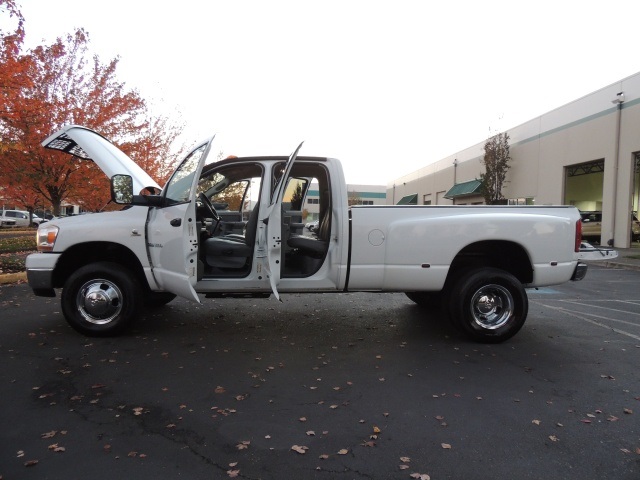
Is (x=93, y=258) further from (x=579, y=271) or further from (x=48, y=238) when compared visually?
(x=579, y=271)

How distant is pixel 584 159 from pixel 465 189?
1054 cm

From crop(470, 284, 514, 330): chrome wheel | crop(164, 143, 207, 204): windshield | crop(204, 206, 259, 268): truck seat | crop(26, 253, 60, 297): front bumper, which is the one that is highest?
crop(164, 143, 207, 204): windshield

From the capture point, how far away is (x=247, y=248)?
5.31 metres

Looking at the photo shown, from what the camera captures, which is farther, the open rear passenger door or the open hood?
the open hood

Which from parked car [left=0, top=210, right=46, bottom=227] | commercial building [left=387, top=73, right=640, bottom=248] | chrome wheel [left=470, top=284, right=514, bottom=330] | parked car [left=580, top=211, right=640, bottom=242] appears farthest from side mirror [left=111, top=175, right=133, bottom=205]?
parked car [left=0, top=210, right=46, bottom=227]

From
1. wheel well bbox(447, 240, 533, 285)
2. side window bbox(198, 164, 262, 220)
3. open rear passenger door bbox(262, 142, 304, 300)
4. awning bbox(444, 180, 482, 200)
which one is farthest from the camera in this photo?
awning bbox(444, 180, 482, 200)

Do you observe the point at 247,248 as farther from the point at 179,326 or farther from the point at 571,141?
the point at 571,141

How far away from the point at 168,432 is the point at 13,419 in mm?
1149

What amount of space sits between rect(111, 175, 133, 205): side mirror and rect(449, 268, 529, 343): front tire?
3.85 metres

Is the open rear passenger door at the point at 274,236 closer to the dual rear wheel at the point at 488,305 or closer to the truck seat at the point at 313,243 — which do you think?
the truck seat at the point at 313,243

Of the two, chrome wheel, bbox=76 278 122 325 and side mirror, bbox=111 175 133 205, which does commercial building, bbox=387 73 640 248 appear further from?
chrome wheel, bbox=76 278 122 325

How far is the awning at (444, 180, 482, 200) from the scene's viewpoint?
30.4 meters

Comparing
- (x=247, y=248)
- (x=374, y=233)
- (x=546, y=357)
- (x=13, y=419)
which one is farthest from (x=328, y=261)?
(x=13, y=419)

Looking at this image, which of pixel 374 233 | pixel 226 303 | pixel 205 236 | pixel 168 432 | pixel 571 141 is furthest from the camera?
pixel 571 141
